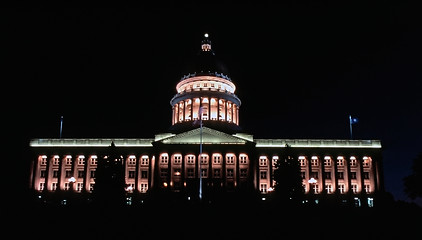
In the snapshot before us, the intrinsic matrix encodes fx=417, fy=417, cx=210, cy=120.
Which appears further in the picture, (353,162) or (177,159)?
(353,162)

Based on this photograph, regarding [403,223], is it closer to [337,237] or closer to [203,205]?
[337,237]

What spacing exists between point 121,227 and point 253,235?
9677mm

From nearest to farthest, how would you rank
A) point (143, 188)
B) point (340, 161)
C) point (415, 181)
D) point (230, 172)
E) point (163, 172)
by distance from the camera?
point (415, 181), point (163, 172), point (230, 172), point (143, 188), point (340, 161)

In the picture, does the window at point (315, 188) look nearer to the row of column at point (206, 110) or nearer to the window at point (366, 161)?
the window at point (366, 161)

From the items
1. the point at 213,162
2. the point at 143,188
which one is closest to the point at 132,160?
the point at 143,188

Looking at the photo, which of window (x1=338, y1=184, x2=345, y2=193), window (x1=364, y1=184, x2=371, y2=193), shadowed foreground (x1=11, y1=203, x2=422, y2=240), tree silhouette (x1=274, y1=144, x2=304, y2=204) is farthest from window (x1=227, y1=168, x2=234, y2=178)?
shadowed foreground (x1=11, y1=203, x2=422, y2=240)

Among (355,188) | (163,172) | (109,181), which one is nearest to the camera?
(109,181)

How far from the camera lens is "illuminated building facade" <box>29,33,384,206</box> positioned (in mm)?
77062

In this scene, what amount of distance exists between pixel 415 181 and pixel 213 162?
37.7 m

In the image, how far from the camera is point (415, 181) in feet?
160

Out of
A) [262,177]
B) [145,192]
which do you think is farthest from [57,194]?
[262,177]

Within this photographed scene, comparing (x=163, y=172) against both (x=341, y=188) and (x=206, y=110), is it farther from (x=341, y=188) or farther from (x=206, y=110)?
(x=341, y=188)

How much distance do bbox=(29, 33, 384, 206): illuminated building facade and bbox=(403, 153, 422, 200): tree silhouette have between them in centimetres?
2712

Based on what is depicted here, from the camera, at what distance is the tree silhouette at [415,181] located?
→ 48.5 m
